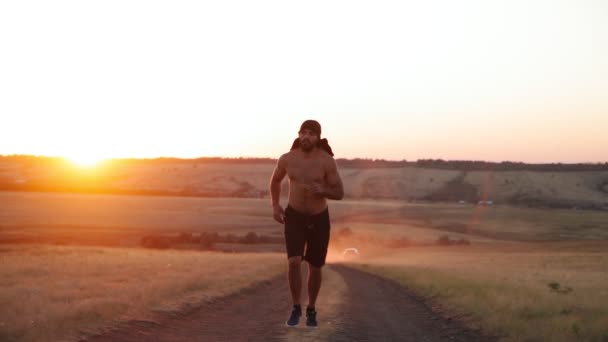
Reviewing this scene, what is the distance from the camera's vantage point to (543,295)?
17.1 m

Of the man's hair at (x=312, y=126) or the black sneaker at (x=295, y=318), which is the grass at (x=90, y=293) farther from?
the man's hair at (x=312, y=126)

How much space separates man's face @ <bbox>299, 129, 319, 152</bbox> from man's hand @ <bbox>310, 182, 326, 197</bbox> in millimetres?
542

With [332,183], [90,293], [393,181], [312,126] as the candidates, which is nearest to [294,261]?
[332,183]

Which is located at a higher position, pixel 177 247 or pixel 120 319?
pixel 120 319

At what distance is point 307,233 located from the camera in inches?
441

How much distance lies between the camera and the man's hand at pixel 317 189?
10961 mm

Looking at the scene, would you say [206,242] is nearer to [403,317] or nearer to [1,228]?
[1,228]

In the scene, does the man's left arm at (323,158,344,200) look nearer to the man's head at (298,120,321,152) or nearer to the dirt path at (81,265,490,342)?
the man's head at (298,120,321,152)

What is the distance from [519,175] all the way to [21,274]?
Result: 519 feet

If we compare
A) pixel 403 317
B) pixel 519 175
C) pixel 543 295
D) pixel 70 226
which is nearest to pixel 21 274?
pixel 403 317

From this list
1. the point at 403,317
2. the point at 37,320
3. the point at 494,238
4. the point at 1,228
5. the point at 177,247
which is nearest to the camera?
the point at 37,320

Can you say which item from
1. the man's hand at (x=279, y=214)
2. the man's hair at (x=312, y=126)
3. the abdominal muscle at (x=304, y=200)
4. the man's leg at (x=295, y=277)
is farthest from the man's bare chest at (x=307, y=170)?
the man's leg at (x=295, y=277)

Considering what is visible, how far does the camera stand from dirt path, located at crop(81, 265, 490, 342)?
1127 cm

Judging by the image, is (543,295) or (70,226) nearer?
(543,295)
